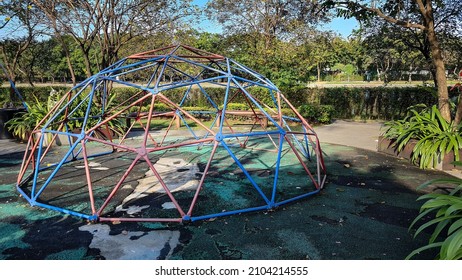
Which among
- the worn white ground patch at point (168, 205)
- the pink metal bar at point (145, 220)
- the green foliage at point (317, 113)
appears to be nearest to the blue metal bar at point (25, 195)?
the pink metal bar at point (145, 220)

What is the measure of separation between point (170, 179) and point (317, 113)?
9.09 metres

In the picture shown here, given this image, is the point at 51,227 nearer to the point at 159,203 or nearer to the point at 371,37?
the point at 159,203

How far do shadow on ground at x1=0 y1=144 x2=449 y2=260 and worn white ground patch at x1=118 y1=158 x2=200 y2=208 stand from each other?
100 cm

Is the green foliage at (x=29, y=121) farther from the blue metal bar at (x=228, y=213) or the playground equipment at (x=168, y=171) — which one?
the blue metal bar at (x=228, y=213)

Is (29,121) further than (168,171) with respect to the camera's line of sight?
Yes

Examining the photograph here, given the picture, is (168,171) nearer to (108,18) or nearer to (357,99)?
(108,18)

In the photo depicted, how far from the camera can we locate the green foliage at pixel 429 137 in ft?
21.3

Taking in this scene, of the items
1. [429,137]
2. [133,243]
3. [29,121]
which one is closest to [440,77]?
[429,137]

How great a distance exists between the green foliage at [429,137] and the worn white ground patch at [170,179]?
177 inches

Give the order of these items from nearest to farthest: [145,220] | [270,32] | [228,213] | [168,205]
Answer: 1. [145,220]
2. [228,213]
3. [168,205]
4. [270,32]

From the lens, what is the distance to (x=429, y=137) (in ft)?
22.8

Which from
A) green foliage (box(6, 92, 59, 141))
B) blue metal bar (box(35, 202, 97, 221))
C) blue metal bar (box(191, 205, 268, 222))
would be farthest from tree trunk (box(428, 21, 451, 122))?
green foliage (box(6, 92, 59, 141))

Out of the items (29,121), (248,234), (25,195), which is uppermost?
(29,121)

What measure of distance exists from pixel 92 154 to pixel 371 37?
39.4 ft
